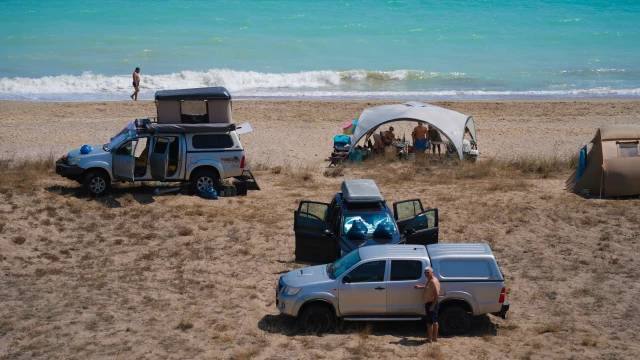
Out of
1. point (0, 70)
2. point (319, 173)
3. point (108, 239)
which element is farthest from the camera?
point (0, 70)

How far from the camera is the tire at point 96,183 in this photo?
17.2m

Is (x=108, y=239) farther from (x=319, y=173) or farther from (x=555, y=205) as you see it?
(x=555, y=205)

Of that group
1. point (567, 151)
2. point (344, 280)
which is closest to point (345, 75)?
point (567, 151)

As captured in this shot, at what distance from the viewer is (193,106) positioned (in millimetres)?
18406

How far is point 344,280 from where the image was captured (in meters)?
11.0

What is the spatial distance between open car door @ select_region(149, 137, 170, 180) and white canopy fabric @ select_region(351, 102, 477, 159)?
21.3ft

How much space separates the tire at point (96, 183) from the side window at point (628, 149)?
12.4m

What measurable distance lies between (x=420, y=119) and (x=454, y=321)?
1192cm

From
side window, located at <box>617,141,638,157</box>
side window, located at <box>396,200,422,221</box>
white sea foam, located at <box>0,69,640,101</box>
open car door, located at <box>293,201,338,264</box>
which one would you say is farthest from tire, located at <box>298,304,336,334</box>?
white sea foam, located at <box>0,69,640,101</box>

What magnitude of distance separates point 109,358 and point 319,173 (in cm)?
1194

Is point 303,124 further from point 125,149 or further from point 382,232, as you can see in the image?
point 382,232

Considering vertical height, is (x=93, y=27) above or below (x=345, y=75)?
above

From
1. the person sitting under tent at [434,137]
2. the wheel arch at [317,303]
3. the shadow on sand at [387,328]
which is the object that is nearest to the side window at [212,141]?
the shadow on sand at [387,328]

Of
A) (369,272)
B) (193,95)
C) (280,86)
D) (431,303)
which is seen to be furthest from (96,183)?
(280,86)
